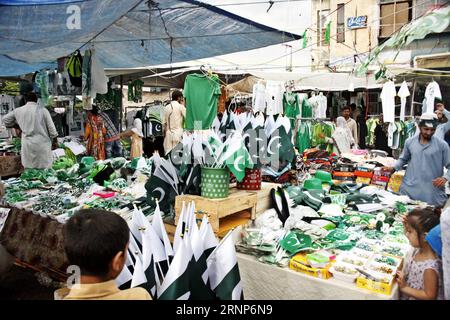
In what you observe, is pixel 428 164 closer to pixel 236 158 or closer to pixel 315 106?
pixel 236 158

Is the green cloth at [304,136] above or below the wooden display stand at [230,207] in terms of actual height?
above

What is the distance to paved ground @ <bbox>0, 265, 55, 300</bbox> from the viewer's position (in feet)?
11.0

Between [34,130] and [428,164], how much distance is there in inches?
201

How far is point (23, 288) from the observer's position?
353 cm

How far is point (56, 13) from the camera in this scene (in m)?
4.39

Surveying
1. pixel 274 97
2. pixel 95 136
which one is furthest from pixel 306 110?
pixel 95 136

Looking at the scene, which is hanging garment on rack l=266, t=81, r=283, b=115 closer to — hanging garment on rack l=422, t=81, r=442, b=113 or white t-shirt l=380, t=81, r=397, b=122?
white t-shirt l=380, t=81, r=397, b=122

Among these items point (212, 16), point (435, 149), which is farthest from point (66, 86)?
point (435, 149)

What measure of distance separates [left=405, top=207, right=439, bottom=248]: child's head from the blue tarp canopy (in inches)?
138

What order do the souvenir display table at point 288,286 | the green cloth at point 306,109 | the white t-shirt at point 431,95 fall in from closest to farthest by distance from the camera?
the souvenir display table at point 288,286 → the white t-shirt at point 431,95 → the green cloth at point 306,109

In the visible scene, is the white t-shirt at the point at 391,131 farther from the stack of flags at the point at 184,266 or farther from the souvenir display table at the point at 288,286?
the stack of flags at the point at 184,266

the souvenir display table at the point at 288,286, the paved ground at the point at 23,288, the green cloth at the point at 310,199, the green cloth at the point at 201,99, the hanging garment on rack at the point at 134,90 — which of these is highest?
the hanging garment on rack at the point at 134,90

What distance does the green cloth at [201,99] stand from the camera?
20.7ft

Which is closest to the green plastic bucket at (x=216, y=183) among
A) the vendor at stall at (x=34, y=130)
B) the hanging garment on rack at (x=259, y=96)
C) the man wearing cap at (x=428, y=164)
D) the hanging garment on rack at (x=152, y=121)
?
the man wearing cap at (x=428, y=164)
